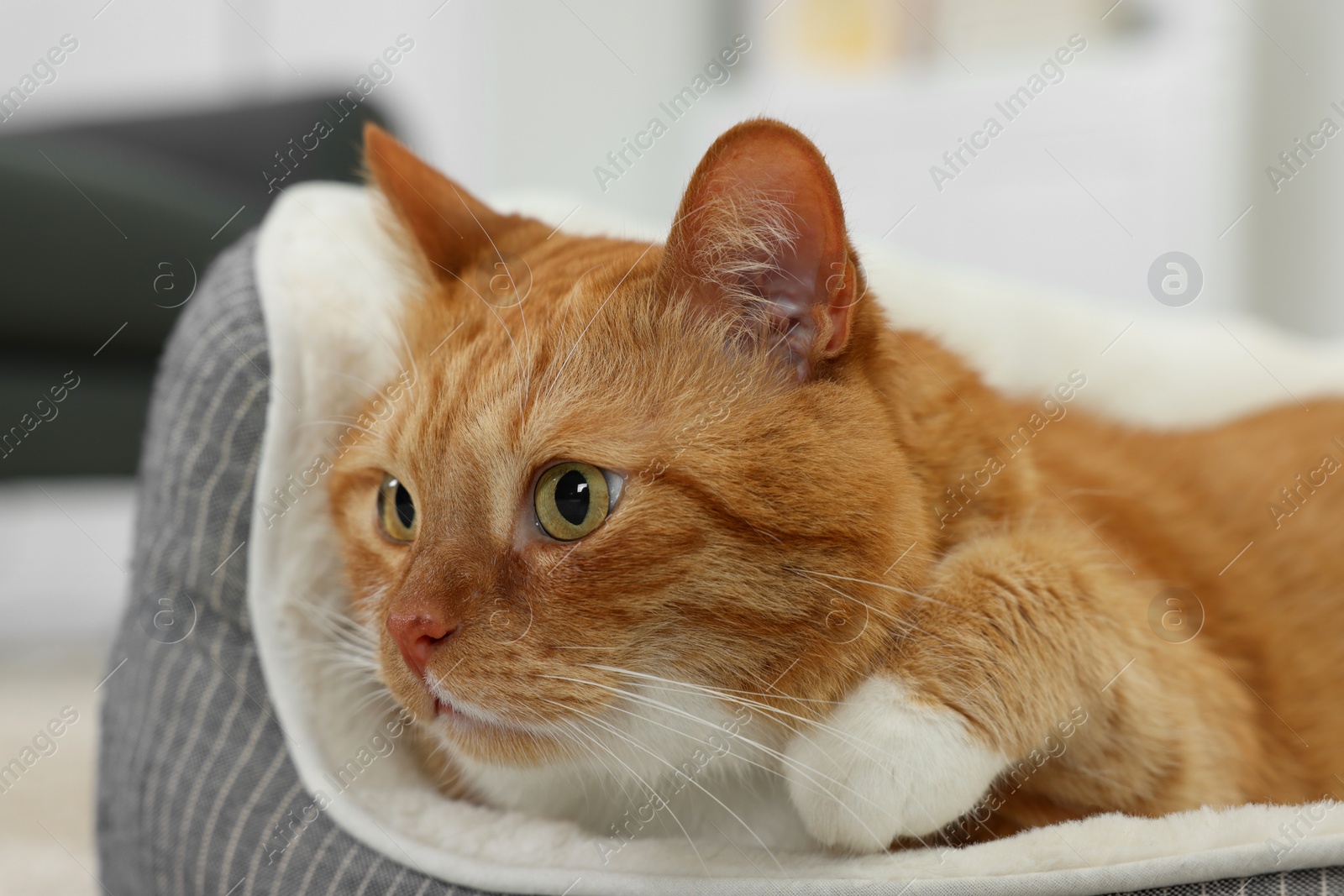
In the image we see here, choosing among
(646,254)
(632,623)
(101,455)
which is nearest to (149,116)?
(101,455)

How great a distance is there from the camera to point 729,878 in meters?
0.94

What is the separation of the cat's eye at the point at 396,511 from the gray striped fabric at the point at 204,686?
0.68 feet

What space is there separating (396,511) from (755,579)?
412 millimetres

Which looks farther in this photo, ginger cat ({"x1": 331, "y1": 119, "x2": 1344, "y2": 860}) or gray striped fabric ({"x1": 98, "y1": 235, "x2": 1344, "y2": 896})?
gray striped fabric ({"x1": 98, "y1": 235, "x2": 1344, "y2": 896})

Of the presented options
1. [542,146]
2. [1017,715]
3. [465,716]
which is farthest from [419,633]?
[542,146]

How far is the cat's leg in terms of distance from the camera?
2.90 ft

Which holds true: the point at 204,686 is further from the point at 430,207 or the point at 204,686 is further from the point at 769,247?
the point at 769,247

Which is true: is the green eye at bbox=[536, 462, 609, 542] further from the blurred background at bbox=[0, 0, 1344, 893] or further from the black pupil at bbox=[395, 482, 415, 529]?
the blurred background at bbox=[0, 0, 1344, 893]

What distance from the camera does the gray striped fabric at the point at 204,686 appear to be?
3.59 feet

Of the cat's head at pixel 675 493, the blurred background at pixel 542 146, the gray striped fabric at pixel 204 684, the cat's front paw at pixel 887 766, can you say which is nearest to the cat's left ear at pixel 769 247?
the cat's head at pixel 675 493

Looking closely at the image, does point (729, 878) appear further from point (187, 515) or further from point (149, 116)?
point (149, 116)

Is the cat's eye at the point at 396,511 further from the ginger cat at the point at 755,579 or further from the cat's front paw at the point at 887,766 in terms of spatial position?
the cat's front paw at the point at 887,766

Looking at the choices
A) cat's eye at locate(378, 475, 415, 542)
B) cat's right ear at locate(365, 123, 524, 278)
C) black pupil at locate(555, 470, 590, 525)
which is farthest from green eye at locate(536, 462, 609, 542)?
cat's right ear at locate(365, 123, 524, 278)

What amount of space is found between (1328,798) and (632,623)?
0.73 m
